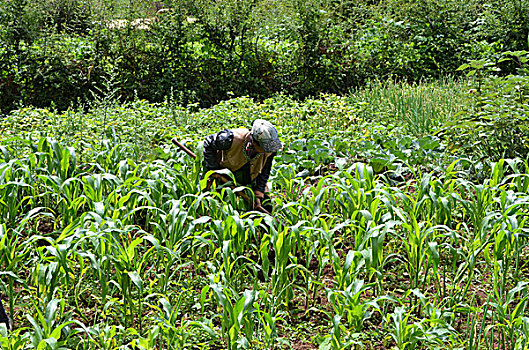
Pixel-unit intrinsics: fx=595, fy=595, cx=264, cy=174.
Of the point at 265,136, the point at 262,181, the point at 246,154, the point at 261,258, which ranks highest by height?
the point at 265,136

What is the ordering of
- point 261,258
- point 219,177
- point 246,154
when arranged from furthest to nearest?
point 219,177
point 246,154
point 261,258

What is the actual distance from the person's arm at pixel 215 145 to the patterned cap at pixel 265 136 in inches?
9.8

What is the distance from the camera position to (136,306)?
11.8 feet

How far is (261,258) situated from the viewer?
3836 millimetres

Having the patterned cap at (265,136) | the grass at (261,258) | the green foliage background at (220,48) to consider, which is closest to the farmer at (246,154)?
the patterned cap at (265,136)

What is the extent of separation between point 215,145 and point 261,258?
0.89 metres

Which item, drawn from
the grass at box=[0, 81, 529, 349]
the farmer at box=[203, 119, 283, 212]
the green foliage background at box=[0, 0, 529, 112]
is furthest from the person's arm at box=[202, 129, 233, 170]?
the green foliage background at box=[0, 0, 529, 112]

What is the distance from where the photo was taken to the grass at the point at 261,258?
123 inches

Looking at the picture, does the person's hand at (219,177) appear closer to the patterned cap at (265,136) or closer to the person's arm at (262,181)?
the person's arm at (262,181)

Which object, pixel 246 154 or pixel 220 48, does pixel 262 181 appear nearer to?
pixel 246 154

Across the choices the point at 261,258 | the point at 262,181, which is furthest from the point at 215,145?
the point at 261,258

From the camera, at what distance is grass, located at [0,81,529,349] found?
3.13 meters

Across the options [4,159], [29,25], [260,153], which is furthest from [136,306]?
[29,25]

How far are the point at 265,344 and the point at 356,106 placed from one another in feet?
17.3
